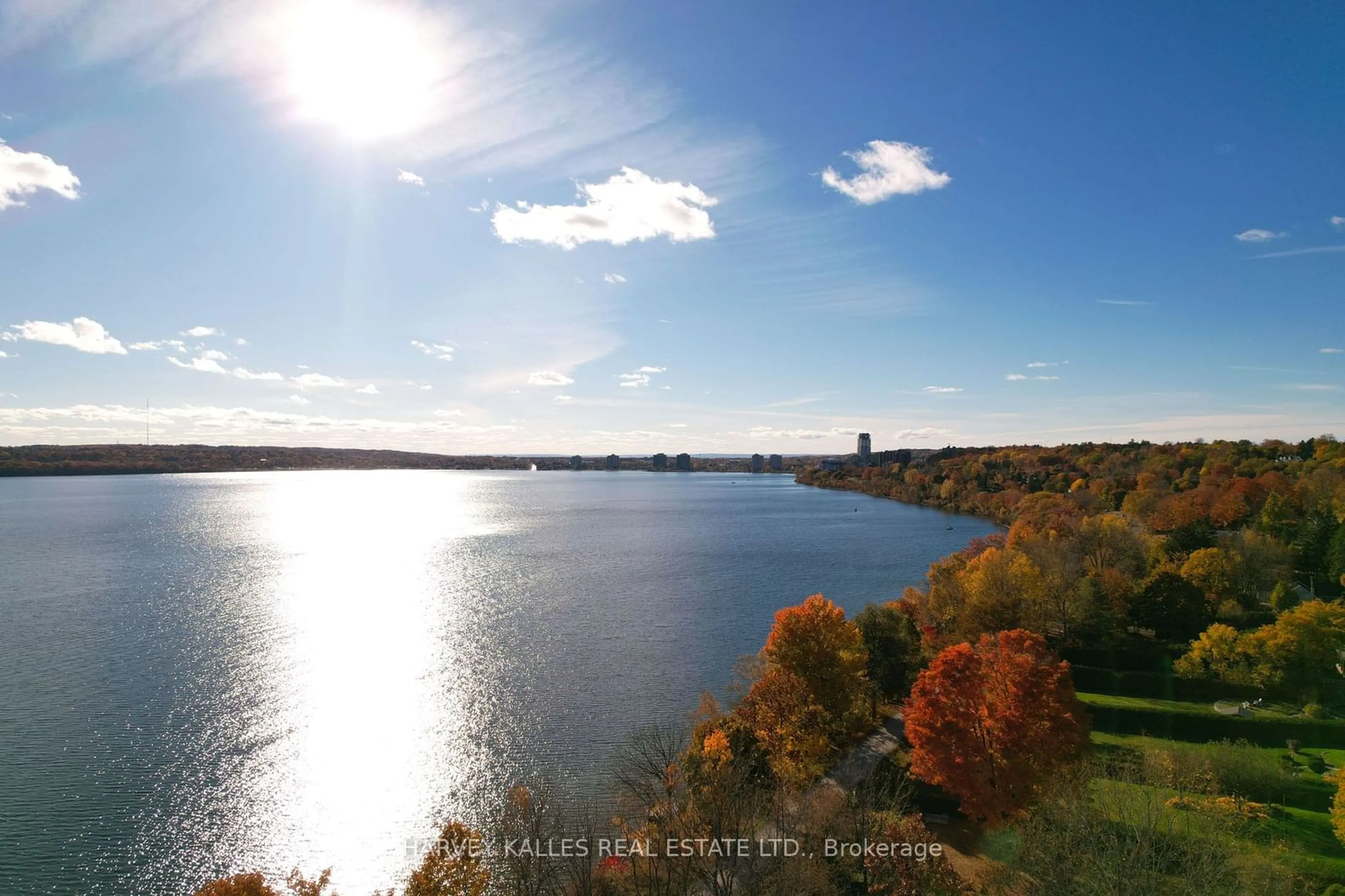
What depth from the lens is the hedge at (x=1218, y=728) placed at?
2617 cm

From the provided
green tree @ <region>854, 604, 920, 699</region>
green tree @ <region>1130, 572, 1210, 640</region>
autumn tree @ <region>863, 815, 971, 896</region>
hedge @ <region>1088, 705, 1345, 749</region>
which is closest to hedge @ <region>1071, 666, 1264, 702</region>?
hedge @ <region>1088, 705, 1345, 749</region>

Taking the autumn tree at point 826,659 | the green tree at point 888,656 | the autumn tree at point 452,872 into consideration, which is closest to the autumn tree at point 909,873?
the autumn tree at point 826,659

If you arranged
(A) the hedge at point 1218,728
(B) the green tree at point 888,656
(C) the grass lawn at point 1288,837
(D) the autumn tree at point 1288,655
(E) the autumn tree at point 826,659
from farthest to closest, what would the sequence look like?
(B) the green tree at point 888,656 < (D) the autumn tree at point 1288,655 < (E) the autumn tree at point 826,659 < (A) the hedge at point 1218,728 < (C) the grass lawn at point 1288,837

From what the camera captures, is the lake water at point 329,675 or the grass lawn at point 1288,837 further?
the lake water at point 329,675

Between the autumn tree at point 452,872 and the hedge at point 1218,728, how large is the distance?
25257 millimetres

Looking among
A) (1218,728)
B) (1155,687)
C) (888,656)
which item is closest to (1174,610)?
(1155,687)

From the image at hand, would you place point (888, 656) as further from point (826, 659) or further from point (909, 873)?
point (909, 873)

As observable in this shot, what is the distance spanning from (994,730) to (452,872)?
16747 mm

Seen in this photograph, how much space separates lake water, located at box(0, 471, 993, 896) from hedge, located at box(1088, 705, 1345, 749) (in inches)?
744

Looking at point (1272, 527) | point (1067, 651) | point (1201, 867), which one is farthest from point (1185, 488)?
point (1201, 867)

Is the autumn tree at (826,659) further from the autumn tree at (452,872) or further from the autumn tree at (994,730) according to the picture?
the autumn tree at (452,872)

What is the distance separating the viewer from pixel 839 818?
1834 cm

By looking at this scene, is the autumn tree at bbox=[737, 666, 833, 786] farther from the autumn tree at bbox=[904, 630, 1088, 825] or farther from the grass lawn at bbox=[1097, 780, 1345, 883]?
the grass lawn at bbox=[1097, 780, 1345, 883]

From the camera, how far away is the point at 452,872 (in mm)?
16188
